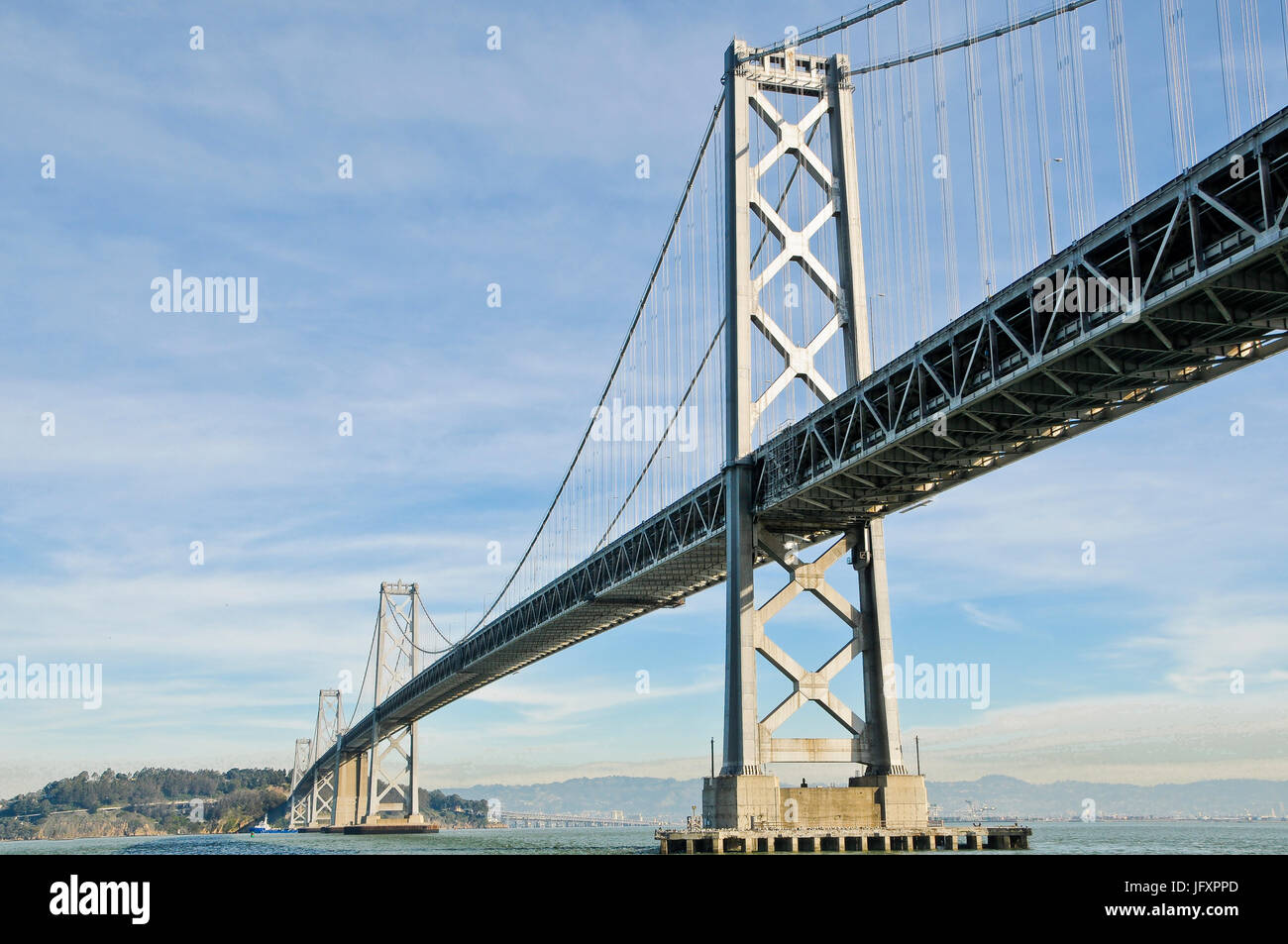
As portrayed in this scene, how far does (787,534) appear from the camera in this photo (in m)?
38.5

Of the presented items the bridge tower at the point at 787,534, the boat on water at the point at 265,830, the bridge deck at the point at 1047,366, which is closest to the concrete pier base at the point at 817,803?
the bridge tower at the point at 787,534

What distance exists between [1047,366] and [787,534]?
14840mm

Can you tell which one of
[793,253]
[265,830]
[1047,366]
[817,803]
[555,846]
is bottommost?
[265,830]

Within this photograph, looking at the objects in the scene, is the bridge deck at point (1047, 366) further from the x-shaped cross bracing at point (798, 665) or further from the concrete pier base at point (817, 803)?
the concrete pier base at point (817, 803)

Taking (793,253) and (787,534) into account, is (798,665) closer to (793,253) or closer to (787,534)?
(787,534)

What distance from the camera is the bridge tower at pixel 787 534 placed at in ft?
115

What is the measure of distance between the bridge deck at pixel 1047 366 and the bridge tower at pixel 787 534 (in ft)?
4.08

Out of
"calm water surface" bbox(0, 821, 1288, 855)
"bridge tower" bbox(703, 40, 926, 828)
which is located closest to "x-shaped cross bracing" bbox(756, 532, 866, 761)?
"bridge tower" bbox(703, 40, 926, 828)

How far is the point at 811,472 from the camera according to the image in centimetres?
3434

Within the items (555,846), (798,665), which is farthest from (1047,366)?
(555,846)
